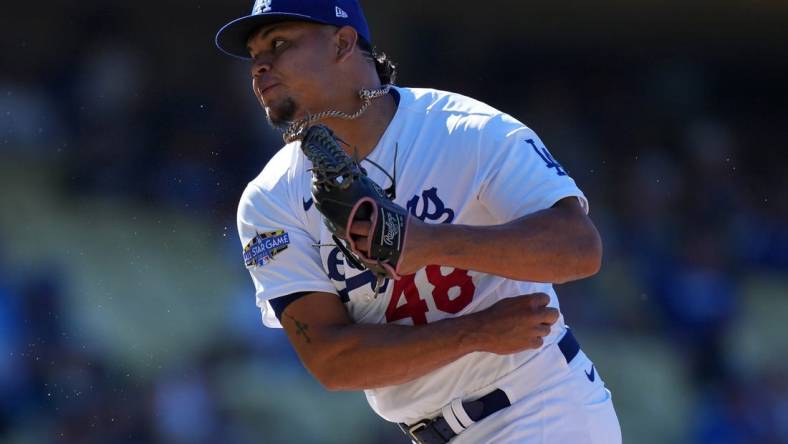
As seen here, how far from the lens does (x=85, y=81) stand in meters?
6.88

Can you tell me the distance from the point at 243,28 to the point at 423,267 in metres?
0.91

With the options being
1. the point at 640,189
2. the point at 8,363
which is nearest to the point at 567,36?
the point at 640,189

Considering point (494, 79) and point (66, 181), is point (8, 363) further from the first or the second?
point (494, 79)

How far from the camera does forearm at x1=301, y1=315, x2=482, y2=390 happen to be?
2693 millimetres

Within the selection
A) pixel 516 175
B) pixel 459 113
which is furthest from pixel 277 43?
pixel 516 175

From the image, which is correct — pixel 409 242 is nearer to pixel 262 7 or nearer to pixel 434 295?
pixel 434 295

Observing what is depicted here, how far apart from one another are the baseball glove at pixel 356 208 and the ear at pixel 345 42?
73cm

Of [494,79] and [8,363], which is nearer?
[8,363]

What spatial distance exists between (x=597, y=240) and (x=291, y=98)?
0.89m

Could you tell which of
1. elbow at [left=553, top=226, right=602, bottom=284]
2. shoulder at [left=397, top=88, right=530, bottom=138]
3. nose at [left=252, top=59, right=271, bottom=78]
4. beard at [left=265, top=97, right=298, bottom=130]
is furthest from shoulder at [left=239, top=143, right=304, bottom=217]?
elbow at [left=553, top=226, right=602, bottom=284]

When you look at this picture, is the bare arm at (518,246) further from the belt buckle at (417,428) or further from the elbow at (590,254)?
Answer: the belt buckle at (417,428)

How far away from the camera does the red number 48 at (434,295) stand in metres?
2.88

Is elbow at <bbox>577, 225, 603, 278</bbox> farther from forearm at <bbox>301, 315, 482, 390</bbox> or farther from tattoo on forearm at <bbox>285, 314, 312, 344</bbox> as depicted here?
tattoo on forearm at <bbox>285, 314, 312, 344</bbox>

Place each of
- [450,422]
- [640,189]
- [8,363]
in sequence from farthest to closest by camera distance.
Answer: [640,189] → [8,363] → [450,422]
